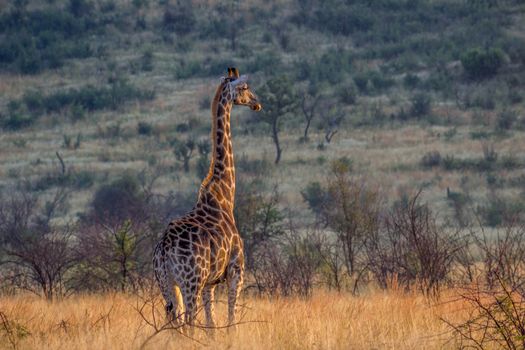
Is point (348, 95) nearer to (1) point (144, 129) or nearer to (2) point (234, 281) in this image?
(1) point (144, 129)

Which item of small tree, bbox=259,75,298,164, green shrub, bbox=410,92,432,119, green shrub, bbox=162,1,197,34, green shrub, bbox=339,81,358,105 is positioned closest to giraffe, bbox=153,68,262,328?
small tree, bbox=259,75,298,164

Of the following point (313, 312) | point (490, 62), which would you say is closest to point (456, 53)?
point (490, 62)

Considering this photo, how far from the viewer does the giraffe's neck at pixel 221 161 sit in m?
8.60

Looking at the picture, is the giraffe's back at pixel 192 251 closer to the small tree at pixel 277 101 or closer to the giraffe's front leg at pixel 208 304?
the giraffe's front leg at pixel 208 304

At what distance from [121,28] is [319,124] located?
21234mm

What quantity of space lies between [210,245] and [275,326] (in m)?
1.00

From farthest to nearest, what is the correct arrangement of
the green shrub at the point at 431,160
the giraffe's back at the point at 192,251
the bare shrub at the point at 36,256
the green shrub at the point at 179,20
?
1. the green shrub at the point at 179,20
2. the green shrub at the point at 431,160
3. the bare shrub at the point at 36,256
4. the giraffe's back at the point at 192,251

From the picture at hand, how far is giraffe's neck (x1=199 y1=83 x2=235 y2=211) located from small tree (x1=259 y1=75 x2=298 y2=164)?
28.5 m

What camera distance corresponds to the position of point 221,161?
29.3ft

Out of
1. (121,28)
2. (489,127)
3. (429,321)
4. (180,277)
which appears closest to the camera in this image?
(180,277)

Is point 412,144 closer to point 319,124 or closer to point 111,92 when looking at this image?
point 319,124

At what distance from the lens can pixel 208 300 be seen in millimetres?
8141

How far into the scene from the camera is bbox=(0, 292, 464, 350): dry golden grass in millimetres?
7688

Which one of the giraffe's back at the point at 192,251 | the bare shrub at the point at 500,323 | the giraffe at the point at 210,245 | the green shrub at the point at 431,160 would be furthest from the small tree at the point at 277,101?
the bare shrub at the point at 500,323
